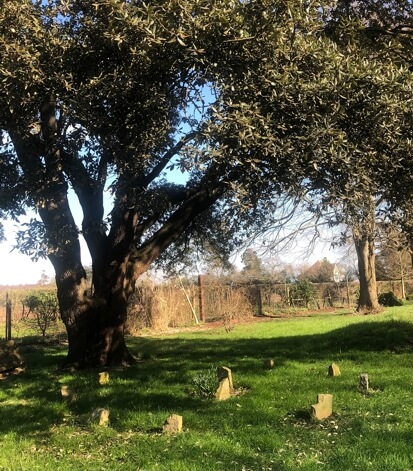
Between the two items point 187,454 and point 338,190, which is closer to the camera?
point 187,454

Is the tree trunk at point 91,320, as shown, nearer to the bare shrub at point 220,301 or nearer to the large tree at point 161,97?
the large tree at point 161,97

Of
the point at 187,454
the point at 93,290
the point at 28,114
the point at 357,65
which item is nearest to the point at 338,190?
the point at 357,65

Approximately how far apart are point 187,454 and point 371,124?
169 inches

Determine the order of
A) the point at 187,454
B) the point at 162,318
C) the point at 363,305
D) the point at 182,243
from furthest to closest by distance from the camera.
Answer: the point at 363,305 < the point at 162,318 < the point at 182,243 < the point at 187,454

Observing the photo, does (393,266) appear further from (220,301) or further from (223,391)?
(223,391)

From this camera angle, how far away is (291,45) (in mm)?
5848

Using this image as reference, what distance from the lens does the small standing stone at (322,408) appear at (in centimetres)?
535

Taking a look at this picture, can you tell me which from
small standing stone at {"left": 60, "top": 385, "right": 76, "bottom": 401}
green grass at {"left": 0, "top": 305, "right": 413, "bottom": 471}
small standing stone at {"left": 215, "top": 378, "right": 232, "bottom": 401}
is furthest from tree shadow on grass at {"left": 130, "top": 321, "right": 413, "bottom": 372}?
small standing stone at {"left": 215, "top": 378, "right": 232, "bottom": 401}

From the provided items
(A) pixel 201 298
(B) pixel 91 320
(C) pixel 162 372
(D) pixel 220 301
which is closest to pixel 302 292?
(D) pixel 220 301

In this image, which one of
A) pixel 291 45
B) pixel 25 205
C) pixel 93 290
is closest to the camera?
pixel 291 45

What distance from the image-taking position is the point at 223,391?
6.46 m

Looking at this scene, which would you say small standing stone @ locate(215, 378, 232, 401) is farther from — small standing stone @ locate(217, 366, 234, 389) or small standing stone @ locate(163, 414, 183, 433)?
small standing stone @ locate(163, 414, 183, 433)

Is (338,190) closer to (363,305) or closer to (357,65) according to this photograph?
(357,65)

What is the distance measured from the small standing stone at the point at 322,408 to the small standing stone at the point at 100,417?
2.36 meters
